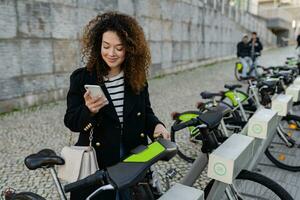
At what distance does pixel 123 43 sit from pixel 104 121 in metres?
0.46

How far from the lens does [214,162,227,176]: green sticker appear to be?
1.99 metres

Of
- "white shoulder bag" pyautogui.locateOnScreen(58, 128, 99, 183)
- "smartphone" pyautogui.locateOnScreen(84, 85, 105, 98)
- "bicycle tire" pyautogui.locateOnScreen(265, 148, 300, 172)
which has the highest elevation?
"smartphone" pyautogui.locateOnScreen(84, 85, 105, 98)

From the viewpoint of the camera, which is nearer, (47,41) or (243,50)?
(47,41)

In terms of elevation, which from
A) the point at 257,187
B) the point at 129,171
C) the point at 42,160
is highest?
the point at 129,171

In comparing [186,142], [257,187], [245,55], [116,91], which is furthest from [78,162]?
[245,55]

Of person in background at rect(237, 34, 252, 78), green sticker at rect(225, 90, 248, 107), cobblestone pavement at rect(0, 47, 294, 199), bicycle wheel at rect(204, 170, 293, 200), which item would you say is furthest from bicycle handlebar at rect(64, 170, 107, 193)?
person in background at rect(237, 34, 252, 78)

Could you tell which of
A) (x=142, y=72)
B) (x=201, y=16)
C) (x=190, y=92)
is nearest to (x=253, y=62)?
(x=190, y=92)

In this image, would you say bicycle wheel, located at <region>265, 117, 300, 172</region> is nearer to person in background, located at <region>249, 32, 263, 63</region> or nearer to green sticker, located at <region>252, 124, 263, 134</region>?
green sticker, located at <region>252, 124, 263, 134</region>

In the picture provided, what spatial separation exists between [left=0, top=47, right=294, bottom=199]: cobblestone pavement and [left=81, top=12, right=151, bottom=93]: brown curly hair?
1.60 m

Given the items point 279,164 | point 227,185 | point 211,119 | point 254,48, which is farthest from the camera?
point 254,48

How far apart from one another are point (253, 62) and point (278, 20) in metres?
25.4

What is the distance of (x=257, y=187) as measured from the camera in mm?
2342

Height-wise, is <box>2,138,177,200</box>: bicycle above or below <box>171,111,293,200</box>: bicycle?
above

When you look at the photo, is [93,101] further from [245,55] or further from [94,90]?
[245,55]
